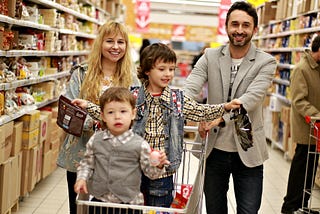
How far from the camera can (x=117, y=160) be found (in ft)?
7.73

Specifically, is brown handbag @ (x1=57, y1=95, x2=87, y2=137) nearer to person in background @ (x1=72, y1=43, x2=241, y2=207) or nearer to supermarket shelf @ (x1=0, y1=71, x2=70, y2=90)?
person in background @ (x1=72, y1=43, x2=241, y2=207)

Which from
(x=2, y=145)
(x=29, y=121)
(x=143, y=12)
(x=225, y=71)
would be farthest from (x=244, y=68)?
(x=143, y=12)

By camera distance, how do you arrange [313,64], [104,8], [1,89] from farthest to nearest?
[104,8], [313,64], [1,89]

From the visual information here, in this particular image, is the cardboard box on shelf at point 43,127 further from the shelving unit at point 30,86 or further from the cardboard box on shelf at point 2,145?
the cardboard box on shelf at point 2,145

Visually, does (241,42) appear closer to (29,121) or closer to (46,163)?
(29,121)

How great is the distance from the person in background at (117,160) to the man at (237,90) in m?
0.82

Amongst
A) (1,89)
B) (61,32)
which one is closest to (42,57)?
(61,32)

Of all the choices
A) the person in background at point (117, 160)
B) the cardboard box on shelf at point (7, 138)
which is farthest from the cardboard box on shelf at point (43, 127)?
the person in background at point (117, 160)

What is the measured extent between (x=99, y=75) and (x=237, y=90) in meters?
0.86

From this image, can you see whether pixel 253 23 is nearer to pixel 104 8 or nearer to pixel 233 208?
pixel 233 208

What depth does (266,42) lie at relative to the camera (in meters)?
11.0

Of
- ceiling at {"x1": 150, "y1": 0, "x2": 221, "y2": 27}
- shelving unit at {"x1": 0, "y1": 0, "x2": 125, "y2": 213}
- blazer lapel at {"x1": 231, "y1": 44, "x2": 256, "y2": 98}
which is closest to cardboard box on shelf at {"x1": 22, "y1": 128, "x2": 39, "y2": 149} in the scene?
shelving unit at {"x1": 0, "y1": 0, "x2": 125, "y2": 213}

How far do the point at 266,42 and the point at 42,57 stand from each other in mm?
6114

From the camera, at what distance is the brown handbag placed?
2840 mm
